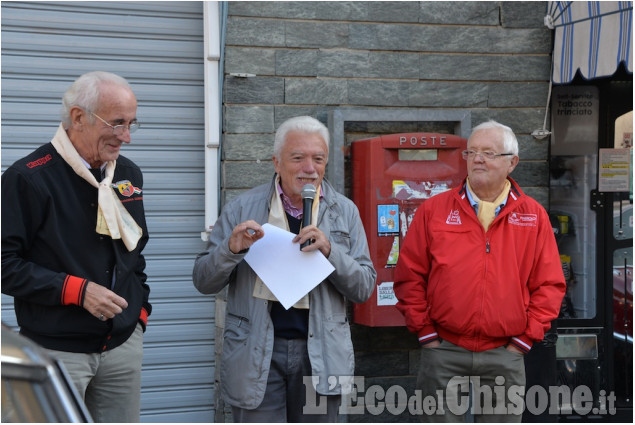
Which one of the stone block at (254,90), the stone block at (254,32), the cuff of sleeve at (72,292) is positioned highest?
the stone block at (254,32)

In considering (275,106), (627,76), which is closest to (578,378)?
(627,76)

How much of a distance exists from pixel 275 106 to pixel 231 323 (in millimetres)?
2168

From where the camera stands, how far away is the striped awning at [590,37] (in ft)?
17.0

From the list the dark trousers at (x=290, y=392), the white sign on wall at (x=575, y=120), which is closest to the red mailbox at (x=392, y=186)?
the white sign on wall at (x=575, y=120)

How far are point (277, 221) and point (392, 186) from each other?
1.72m

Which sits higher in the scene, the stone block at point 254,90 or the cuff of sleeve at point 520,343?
the stone block at point 254,90

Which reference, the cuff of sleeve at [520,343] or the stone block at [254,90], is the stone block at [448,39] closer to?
the stone block at [254,90]

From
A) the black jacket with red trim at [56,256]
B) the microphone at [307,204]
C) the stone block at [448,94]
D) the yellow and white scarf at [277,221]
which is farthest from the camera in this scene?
the stone block at [448,94]

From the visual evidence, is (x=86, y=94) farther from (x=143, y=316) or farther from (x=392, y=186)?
(x=392, y=186)

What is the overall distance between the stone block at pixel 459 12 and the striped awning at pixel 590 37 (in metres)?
0.41

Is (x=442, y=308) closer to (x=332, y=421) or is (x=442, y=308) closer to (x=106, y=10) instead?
(x=332, y=421)

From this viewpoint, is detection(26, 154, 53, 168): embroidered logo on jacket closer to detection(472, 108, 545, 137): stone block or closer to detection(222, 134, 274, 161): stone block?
detection(222, 134, 274, 161): stone block

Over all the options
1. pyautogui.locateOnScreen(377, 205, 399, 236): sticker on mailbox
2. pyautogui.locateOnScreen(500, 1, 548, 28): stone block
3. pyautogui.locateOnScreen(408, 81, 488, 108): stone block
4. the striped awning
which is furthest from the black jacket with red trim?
pyautogui.locateOnScreen(500, 1, 548, 28): stone block

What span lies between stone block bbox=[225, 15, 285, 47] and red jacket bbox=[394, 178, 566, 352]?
1.90 metres
